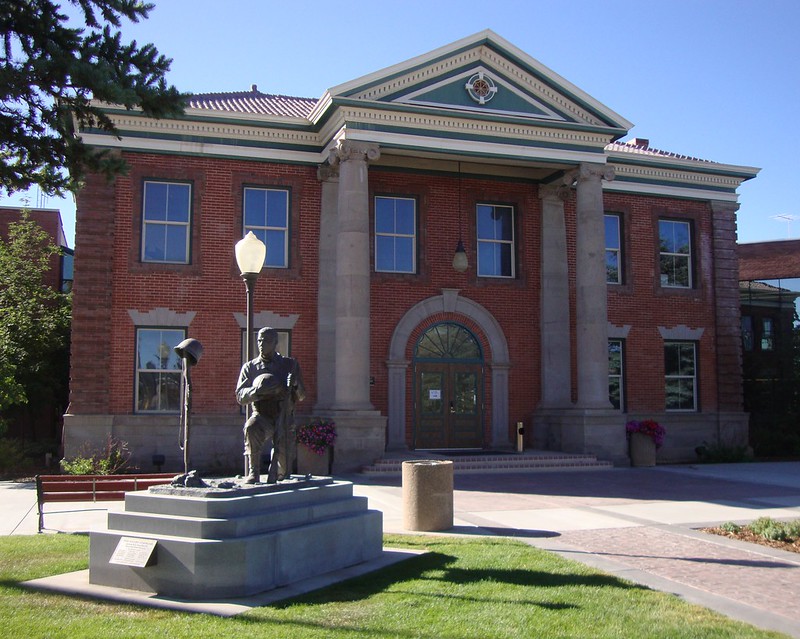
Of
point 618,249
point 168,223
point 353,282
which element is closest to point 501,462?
point 353,282

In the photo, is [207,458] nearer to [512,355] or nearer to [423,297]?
[423,297]

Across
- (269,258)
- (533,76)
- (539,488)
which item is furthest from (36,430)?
(533,76)

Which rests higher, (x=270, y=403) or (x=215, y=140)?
(x=215, y=140)

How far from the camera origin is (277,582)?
25.2 feet

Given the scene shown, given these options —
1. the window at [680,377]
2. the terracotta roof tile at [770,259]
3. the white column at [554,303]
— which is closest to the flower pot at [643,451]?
the white column at [554,303]

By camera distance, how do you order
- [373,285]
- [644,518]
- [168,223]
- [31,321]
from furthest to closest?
1. [31,321]
2. [373,285]
3. [168,223]
4. [644,518]

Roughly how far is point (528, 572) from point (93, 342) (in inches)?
551

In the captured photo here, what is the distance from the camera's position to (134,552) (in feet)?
24.0

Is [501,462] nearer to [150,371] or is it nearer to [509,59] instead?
[150,371]

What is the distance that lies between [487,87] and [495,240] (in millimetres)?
4237

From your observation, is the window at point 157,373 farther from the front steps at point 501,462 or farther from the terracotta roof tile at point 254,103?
the terracotta roof tile at point 254,103

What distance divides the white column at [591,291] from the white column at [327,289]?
6.11 metres

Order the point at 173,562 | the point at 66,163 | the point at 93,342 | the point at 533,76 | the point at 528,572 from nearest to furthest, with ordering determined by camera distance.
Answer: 1. the point at 173,562
2. the point at 528,572
3. the point at 66,163
4. the point at 93,342
5. the point at 533,76

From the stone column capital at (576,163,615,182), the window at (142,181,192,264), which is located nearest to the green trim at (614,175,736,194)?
the stone column capital at (576,163,615,182)
